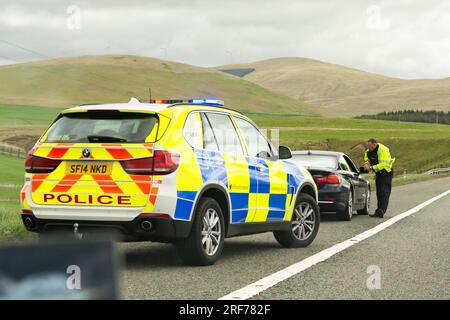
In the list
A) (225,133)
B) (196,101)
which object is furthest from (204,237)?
(196,101)

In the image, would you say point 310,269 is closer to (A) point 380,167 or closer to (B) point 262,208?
(B) point 262,208

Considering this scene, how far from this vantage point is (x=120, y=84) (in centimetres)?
15662

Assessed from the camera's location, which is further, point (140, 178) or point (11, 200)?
point (11, 200)

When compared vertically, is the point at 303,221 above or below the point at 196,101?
below

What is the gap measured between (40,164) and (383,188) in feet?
33.9

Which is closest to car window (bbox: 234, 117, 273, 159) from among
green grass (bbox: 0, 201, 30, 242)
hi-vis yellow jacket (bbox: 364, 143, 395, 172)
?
green grass (bbox: 0, 201, 30, 242)

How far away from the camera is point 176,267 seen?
326 inches

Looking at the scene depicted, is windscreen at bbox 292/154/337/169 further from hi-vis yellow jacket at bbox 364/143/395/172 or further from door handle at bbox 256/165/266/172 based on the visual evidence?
door handle at bbox 256/165/266/172

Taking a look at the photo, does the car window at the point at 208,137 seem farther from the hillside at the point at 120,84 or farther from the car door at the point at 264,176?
the hillside at the point at 120,84

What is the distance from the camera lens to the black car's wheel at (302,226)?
10516 mm

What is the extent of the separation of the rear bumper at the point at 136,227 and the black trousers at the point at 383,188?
956 cm
